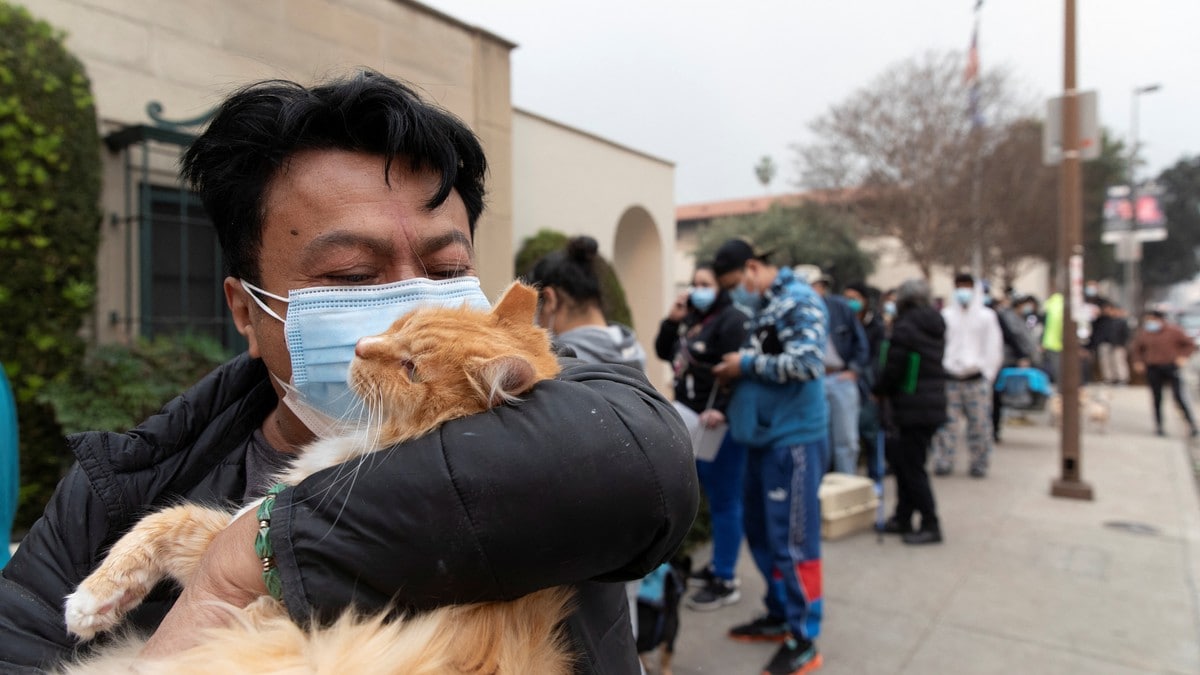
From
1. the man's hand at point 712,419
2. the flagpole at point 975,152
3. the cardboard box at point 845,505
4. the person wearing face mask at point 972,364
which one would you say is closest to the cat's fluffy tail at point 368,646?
the man's hand at point 712,419

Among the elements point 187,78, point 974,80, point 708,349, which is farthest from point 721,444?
point 974,80

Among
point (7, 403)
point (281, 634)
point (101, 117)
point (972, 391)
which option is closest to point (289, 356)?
point (281, 634)

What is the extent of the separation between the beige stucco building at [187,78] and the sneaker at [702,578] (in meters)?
2.70

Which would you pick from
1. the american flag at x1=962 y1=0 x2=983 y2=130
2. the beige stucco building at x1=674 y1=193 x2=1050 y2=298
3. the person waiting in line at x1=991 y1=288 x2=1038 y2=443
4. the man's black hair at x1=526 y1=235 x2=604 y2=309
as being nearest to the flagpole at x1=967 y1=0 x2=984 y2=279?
the american flag at x1=962 y1=0 x2=983 y2=130

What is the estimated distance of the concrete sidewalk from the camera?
13.8 ft

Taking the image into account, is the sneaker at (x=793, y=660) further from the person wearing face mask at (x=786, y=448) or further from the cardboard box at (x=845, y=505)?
the cardboard box at (x=845, y=505)

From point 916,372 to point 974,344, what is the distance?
3161mm

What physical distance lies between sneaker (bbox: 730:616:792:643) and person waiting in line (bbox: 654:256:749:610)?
1.48 feet

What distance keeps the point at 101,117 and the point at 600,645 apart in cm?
544

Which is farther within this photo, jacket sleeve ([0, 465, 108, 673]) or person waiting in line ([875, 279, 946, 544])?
person waiting in line ([875, 279, 946, 544])

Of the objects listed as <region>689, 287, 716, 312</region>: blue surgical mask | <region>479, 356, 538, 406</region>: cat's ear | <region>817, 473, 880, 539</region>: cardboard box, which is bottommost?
<region>817, 473, 880, 539</region>: cardboard box

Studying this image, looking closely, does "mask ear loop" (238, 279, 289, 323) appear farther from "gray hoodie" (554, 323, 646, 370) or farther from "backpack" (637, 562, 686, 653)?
"backpack" (637, 562, 686, 653)

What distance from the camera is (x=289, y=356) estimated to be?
1.42 meters

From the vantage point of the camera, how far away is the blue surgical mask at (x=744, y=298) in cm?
511
